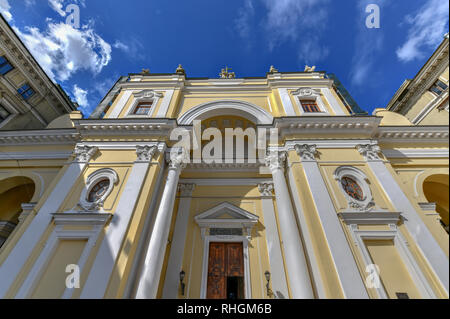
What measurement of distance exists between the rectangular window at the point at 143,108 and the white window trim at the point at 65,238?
6.10 metres

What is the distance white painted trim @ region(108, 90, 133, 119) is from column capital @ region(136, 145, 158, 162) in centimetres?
322

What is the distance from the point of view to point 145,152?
314 inches

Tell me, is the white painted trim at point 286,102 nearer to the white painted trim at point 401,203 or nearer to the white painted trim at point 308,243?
the white painted trim at point 308,243

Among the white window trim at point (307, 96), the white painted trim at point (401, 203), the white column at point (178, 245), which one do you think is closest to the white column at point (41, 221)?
the white column at point (178, 245)

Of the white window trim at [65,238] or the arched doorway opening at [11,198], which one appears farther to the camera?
the arched doorway opening at [11,198]

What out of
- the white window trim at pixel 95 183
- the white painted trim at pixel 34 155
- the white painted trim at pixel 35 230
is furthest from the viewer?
the white painted trim at pixel 34 155

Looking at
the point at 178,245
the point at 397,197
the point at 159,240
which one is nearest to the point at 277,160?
the point at 397,197

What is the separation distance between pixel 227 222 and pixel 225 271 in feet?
6.38

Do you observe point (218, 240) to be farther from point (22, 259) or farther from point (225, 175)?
point (22, 259)

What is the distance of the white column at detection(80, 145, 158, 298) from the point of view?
5078mm

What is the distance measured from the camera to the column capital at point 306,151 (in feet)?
25.0

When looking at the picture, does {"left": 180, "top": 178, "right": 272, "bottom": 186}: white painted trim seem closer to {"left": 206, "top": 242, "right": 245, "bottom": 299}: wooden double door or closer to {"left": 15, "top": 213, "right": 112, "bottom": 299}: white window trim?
{"left": 206, "top": 242, "right": 245, "bottom": 299}: wooden double door

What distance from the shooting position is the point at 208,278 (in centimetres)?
742

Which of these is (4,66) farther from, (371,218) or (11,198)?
(371,218)
